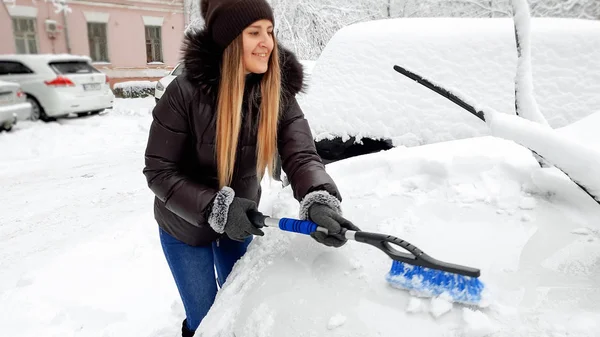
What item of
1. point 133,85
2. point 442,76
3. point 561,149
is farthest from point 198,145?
point 133,85

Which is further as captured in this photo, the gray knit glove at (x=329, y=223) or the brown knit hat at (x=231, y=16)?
the brown knit hat at (x=231, y=16)

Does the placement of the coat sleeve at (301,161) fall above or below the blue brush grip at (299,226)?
above

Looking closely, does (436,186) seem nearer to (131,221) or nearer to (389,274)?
(389,274)

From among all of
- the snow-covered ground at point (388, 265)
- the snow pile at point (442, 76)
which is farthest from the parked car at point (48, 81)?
the snow pile at point (442, 76)

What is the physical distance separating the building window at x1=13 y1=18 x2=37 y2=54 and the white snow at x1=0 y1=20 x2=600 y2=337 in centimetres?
1337

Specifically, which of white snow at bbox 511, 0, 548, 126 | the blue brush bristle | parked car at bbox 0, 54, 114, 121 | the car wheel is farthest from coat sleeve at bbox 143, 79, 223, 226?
the car wheel

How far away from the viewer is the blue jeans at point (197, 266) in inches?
72.9

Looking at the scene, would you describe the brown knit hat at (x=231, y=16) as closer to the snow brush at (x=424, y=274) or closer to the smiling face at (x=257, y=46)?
the smiling face at (x=257, y=46)

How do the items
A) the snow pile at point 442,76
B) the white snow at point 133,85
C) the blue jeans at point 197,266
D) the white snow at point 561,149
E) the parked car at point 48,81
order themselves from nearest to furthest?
the white snow at point 561,149
the blue jeans at point 197,266
the snow pile at point 442,76
the parked car at point 48,81
the white snow at point 133,85

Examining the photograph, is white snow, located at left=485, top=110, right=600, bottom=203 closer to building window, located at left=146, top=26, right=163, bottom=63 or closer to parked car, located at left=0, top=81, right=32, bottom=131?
parked car, located at left=0, top=81, right=32, bottom=131

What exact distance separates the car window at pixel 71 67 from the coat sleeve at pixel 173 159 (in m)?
9.50

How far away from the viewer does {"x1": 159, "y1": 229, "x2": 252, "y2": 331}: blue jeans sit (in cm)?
185

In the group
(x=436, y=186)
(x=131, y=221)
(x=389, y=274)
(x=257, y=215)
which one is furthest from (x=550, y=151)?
(x=131, y=221)

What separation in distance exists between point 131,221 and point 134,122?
256 inches
